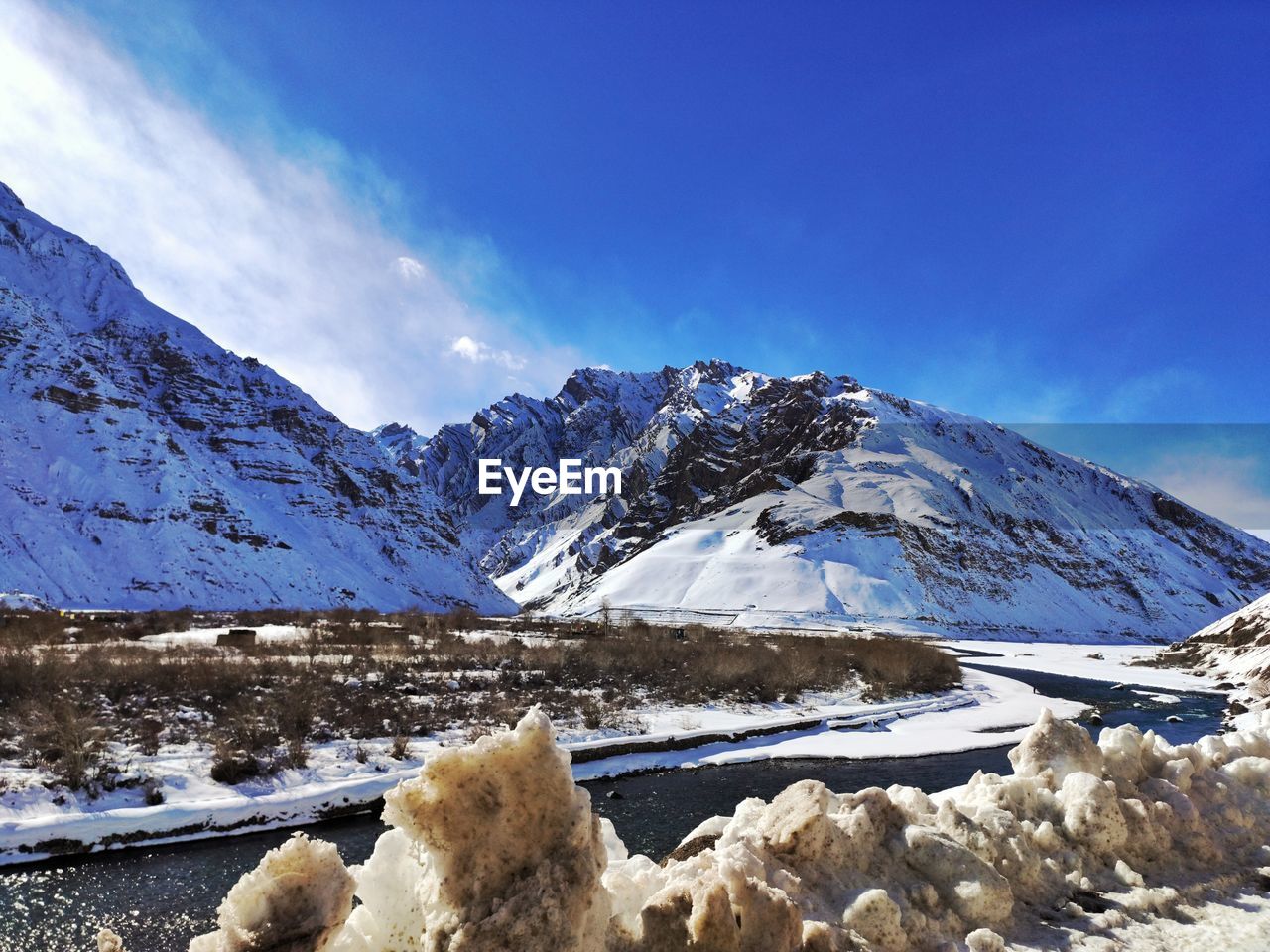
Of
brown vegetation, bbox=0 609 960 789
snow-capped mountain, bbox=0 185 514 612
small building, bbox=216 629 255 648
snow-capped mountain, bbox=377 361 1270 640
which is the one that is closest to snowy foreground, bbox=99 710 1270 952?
brown vegetation, bbox=0 609 960 789

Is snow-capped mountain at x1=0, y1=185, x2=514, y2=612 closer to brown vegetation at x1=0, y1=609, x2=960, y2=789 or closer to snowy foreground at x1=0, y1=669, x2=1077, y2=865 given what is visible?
brown vegetation at x1=0, y1=609, x2=960, y2=789

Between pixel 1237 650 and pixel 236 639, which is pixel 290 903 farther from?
pixel 1237 650

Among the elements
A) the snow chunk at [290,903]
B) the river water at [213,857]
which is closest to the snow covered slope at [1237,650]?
the river water at [213,857]

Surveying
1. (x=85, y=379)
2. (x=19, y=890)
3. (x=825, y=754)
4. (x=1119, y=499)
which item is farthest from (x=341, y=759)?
(x=1119, y=499)

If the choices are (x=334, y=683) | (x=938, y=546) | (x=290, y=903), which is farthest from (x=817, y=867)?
(x=938, y=546)

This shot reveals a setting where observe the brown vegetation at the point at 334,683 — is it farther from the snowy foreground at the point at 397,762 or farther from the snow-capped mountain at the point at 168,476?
the snow-capped mountain at the point at 168,476

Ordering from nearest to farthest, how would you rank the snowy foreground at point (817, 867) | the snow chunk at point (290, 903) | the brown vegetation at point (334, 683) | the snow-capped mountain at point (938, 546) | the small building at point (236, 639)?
the snow chunk at point (290, 903)
the snowy foreground at point (817, 867)
the brown vegetation at point (334, 683)
the small building at point (236, 639)
the snow-capped mountain at point (938, 546)
